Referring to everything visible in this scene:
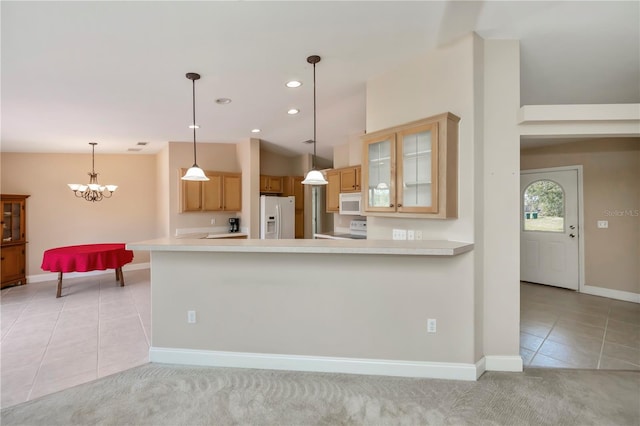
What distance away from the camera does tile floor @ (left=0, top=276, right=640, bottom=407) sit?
2719mm

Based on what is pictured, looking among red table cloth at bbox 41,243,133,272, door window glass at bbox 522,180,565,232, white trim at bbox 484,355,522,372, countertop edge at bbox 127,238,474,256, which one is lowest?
A: white trim at bbox 484,355,522,372

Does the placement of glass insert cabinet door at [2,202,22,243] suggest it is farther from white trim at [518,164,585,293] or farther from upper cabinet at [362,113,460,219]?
white trim at [518,164,585,293]

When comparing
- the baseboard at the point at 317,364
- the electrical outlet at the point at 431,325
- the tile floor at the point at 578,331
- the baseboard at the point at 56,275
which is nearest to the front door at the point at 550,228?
the tile floor at the point at 578,331

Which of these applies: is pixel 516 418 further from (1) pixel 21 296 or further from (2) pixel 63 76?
(1) pixel 21 296

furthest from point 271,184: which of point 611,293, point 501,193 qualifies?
point 611,293

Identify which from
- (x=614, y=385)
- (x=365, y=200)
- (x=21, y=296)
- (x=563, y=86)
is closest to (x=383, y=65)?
(x=365, y=200)

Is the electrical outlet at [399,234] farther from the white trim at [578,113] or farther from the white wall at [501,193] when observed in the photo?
the white trim at [578,113]

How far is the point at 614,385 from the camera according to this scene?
2430 mm

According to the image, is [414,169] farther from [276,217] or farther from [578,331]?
[276,217]

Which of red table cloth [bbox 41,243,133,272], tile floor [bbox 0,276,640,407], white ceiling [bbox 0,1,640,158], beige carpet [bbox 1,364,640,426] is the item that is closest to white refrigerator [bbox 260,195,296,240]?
white ceiling [bbox 0,1,640,158]

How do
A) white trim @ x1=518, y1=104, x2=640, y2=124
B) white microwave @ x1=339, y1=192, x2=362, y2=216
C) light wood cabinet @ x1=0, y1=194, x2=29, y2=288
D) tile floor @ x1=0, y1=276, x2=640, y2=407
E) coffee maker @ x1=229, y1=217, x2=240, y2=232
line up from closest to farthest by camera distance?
white trim @ x1=518, y1=104, x2=640, y2=124 → tile floor @ x1=0, y1=276, x2=640, y2=407 → white microwave @ x1=339, y1=192, x2=362, y2=216 → light wood cabinet @ x1=0, y1=194, x2=29, y2=288 → coffee maker @ x1=229, y1=217, x2=240, y2=232

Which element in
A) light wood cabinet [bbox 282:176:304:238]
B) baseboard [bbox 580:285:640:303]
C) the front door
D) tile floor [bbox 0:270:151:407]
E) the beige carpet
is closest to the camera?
the beige carpet

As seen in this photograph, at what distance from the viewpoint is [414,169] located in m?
2.71

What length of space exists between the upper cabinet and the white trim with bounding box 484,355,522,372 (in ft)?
4.15
